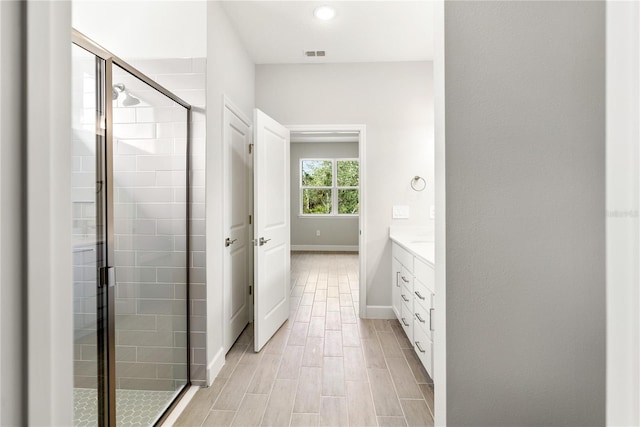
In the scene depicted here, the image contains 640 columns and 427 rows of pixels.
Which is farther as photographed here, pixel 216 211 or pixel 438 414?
pixel 216 211

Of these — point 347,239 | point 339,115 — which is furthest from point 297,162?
point 339,115

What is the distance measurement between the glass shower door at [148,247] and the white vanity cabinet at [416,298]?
1.54m

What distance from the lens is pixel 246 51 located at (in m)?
3.05

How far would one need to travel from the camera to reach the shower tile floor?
131 cm

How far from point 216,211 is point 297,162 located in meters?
5.63

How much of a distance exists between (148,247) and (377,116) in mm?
2532

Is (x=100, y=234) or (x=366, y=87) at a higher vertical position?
(x=366, y=87)

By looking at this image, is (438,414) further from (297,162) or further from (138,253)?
(297,162)

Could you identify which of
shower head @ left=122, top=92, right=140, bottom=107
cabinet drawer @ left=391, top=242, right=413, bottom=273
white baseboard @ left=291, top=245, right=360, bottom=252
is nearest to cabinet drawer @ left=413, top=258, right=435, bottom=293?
cabinet drawer @ left=391, top=242, right=413, bottom=273

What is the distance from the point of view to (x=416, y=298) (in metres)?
2.31

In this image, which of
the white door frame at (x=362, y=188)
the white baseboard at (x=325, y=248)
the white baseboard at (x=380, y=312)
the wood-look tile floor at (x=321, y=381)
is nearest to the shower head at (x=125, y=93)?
the wood-look tile floor at (x=321, y=381)

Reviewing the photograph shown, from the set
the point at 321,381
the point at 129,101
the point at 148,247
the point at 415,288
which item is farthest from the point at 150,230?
the point at 415,288

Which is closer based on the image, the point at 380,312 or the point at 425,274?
the point at 425,274

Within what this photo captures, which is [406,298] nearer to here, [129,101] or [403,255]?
[403,255]
